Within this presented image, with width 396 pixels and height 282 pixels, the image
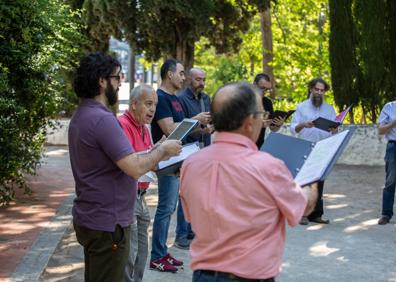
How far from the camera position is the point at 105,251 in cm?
395

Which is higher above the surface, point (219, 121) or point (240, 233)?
point (219, 121)

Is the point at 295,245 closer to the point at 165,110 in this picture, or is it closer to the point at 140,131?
the point at 165,110

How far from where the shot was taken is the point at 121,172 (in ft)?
12.8

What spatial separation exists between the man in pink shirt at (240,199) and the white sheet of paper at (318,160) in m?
0.12

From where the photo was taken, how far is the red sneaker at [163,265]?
6.58 meters

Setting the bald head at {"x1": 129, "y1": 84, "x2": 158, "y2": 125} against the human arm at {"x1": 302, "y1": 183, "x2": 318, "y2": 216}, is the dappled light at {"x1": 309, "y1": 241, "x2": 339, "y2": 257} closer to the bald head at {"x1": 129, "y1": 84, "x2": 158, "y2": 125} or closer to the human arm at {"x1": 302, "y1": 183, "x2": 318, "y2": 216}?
the bald head at {"x1": 129, "y1": 84, "x2": 158, "y2": 125}

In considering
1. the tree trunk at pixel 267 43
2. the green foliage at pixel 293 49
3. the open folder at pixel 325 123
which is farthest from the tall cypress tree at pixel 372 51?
the tree trunk at pixel 267 43

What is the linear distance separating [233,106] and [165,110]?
149 inches

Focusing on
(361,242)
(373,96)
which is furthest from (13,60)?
(373,96)

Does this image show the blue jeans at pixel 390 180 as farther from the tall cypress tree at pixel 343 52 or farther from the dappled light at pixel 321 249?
the tall cypress tree at pixel 343 52

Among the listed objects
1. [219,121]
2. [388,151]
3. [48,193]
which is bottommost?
[48,193]

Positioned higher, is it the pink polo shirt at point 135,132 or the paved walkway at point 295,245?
the pink polo shirt at point 135,132

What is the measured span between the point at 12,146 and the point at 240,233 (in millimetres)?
6084

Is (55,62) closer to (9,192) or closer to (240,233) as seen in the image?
(9,192)
